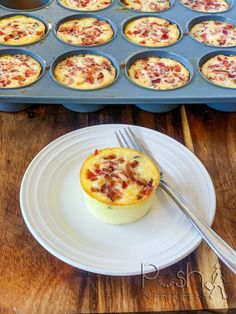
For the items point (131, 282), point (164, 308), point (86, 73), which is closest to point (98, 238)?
point (131, 282)

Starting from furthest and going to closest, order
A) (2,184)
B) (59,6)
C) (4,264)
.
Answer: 1. (59,6)
2. (2,184)
3. (4,264)

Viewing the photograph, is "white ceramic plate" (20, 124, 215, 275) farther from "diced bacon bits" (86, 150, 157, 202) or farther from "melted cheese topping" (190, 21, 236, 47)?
"melted cheese topping" (190, 21, 236, 47)

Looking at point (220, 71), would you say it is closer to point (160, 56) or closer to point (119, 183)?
point (160, 56)

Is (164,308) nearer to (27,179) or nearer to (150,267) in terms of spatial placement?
(150,267)

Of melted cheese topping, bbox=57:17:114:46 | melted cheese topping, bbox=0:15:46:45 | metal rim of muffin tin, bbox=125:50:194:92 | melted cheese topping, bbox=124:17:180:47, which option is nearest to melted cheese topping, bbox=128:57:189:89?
metal rim of muffin tin, bbox=125:50:194:92

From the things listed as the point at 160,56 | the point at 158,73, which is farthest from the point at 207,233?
the point at 160,56

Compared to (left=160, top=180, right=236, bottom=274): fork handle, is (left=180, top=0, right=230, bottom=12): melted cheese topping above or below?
above

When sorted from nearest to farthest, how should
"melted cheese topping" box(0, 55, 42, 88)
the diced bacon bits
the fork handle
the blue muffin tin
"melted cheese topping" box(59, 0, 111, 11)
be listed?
the fork handle
the diced bacon bits
the blue muffin tin
"melted cheese topping" box(0, 55, 42, 88)
"melted cheese topping" box(59, 0, 111, 11)
